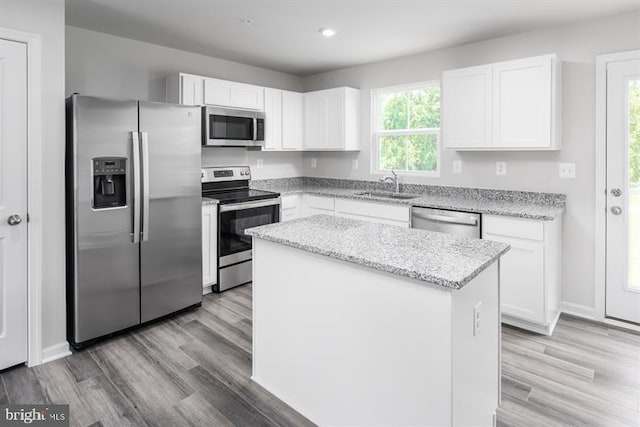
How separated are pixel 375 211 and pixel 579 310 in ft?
6.15

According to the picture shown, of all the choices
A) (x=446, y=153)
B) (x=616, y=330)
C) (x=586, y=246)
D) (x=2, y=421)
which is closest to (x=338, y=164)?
(x=446, y=153)

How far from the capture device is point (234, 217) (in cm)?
379

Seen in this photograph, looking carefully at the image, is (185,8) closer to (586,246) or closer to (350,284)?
(350,284)

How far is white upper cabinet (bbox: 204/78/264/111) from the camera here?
3881 mm

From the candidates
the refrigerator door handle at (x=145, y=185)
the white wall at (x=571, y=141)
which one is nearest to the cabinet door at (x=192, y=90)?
the refrigerator door handle at (x=145, y=185)

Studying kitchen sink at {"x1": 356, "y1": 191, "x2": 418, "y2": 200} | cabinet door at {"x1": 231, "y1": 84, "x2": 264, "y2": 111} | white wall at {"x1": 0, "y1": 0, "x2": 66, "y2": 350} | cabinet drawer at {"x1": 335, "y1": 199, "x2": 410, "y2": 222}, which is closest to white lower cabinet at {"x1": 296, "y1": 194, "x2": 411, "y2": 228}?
cabinet drawer at {"x1": 335, "y1": 199, "x2": 410, "y2": 222}

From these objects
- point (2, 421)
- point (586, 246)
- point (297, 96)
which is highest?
point (297, 96)

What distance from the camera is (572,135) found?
318cm

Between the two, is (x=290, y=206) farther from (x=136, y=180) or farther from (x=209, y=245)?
(x=136, y=180)

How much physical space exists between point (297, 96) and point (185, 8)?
2.07 metres

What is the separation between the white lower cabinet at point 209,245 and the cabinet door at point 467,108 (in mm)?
2213

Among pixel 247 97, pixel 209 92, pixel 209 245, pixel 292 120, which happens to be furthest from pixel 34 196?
pixel 292 120

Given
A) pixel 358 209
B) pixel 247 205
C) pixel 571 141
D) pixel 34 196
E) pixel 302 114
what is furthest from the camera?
pixel 302 114

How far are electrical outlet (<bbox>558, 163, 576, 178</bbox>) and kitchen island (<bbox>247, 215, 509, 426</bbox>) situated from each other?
6.17 ft
